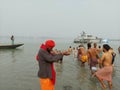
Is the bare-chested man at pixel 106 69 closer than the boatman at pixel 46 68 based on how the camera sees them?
No

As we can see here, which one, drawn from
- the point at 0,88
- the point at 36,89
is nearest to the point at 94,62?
the point at 36,89

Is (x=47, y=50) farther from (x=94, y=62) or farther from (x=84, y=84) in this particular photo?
(x=94, y=62)

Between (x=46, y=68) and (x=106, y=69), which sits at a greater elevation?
(x=46, y=68)

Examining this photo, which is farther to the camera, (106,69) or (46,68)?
(106,69)

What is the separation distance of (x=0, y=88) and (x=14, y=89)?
22.9 inches

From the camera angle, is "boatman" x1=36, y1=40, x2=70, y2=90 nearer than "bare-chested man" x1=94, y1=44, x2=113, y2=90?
Yes

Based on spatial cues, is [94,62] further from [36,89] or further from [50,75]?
[50,75]

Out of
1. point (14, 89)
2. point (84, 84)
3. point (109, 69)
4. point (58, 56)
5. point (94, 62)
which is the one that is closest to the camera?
point (58, 56)

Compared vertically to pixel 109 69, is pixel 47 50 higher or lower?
higher

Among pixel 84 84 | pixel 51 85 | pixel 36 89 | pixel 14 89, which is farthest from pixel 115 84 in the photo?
pixel 51 85

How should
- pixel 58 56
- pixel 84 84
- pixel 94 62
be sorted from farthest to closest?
pixel 94 62, pixel 84 84, pixel 58 56

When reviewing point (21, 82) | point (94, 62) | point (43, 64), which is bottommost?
point (21, 82)

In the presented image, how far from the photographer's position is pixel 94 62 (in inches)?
438

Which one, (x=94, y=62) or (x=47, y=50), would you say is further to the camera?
(x=94, y=62)
